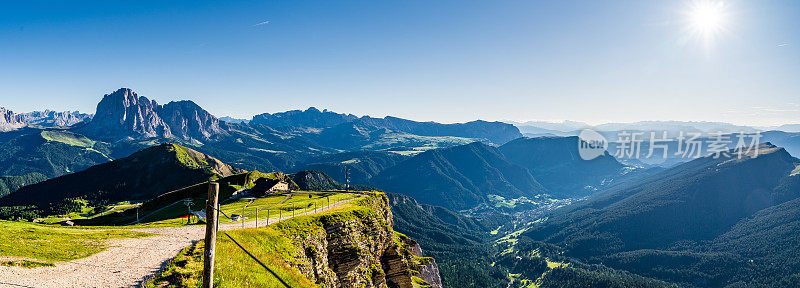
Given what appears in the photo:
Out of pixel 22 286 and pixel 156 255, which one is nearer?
pixel 22 286

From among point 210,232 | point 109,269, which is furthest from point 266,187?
point 210,232

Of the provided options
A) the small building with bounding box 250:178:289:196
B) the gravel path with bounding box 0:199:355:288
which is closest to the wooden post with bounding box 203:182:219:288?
the gravel path with bounding box 0:199:355:288

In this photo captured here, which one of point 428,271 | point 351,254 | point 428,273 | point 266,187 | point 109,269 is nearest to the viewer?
point 109,269

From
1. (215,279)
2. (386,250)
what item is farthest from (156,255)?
(386,250)

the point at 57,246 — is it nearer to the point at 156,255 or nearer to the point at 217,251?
the point at 156,255

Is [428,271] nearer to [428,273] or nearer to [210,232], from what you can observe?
[428,273]

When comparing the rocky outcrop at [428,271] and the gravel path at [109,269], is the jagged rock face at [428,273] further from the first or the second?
the gravel path at [109,269]

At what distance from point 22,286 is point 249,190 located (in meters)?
76.0

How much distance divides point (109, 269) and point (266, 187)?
230 feet

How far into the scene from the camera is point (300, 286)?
2373 centimetres

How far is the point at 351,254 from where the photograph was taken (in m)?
41.9

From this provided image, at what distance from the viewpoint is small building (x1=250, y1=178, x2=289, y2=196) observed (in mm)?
87375

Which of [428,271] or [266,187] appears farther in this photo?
[266,187]

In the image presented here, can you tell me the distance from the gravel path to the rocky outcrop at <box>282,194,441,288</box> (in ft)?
37.4
